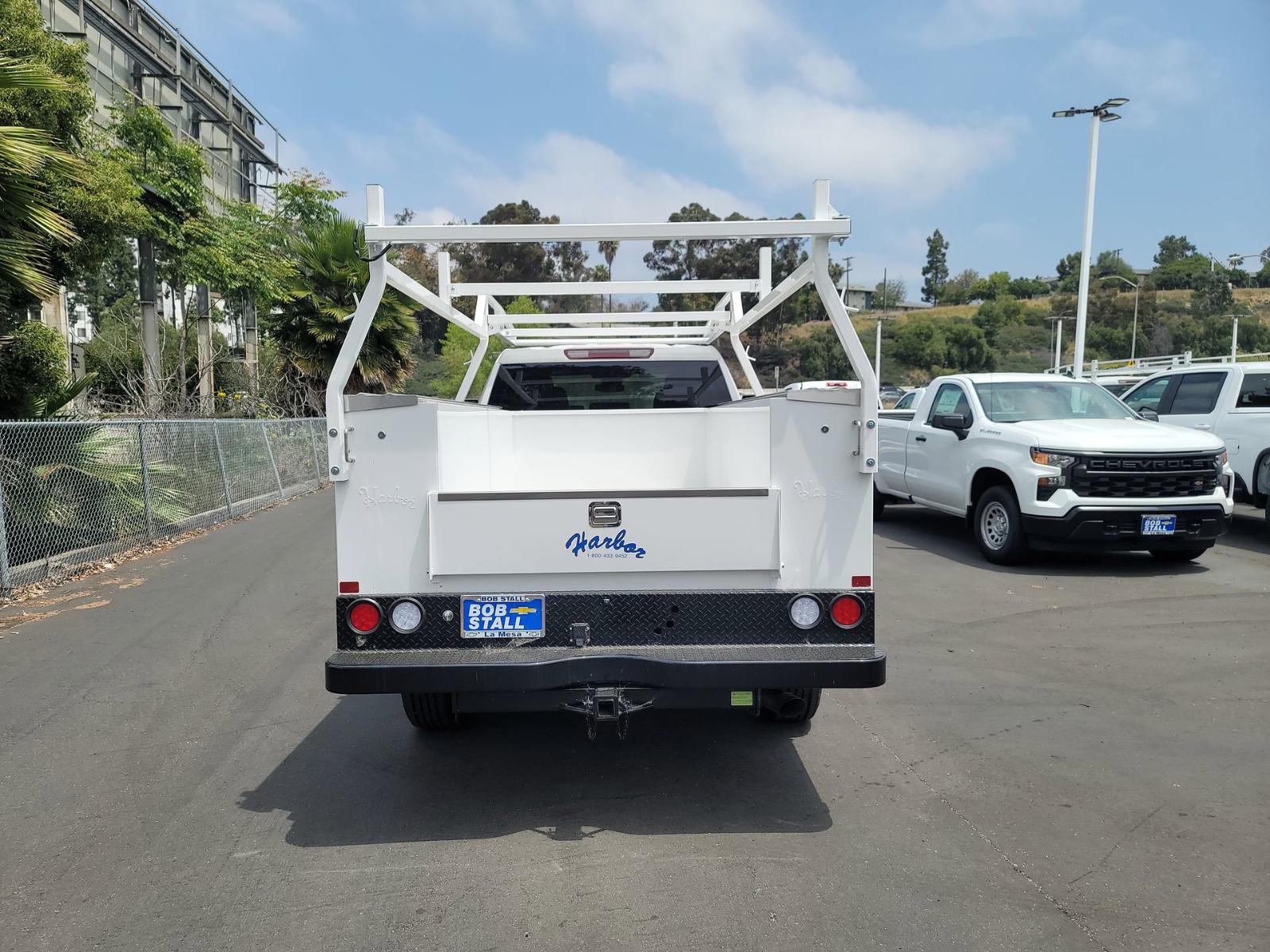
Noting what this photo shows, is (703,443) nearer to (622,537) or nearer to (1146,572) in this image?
(622,537)

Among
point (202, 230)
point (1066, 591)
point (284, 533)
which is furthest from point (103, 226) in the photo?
point (1066, 591)

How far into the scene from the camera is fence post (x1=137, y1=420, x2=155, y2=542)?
10.6 m

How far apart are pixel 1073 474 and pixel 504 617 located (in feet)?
21.4

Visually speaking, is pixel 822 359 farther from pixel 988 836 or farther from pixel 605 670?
pixel 605 670

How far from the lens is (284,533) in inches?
479

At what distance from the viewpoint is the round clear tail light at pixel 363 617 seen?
368 cm

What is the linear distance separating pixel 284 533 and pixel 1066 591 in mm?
9202

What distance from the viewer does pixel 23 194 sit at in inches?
302

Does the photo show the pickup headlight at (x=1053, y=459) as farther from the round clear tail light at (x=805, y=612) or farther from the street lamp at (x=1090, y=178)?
the street lamp at (x=1090, y=178)

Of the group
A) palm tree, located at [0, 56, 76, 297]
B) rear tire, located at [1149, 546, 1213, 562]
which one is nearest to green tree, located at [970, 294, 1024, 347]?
rear tire, located at [1149, 546, 1213, 562]

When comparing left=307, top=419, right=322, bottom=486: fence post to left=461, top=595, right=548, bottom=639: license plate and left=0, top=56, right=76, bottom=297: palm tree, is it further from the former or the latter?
left=461, top=595, right=548, bottom=639: license plate

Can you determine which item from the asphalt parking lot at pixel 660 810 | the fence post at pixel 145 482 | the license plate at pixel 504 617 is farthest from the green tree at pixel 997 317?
the license plate at pixel 504 617

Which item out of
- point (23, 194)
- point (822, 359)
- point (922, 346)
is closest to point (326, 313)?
point (23, 194)

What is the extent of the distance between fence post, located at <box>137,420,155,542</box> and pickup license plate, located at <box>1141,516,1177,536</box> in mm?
10358
